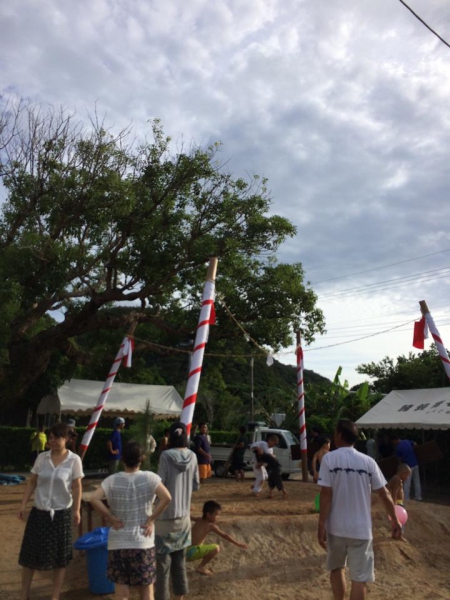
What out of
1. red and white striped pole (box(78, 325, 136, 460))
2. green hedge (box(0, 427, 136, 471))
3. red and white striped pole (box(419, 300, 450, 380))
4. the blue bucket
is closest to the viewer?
the blue bucket

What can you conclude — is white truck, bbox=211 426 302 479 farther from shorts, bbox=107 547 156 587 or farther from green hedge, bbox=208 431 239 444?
shorts, bbox=107 547 156 587

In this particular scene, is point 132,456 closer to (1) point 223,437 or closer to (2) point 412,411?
(2) point 412,411

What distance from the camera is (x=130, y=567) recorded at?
4.59 metres

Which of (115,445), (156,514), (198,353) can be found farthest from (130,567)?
(115,445)

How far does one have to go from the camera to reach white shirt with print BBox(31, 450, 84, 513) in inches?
215

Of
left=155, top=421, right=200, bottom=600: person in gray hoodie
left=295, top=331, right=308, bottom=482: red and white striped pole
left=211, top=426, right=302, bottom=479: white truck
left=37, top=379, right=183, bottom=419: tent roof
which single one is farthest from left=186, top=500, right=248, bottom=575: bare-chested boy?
left=37, top=379, right=183, bottom=419: tent roof

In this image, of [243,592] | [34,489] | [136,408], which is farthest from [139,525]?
[136,408]

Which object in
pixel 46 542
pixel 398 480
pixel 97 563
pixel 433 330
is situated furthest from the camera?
pixel 433 330

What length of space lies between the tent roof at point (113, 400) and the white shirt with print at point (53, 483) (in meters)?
16.6

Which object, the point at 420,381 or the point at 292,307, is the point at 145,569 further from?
the point at 420,381

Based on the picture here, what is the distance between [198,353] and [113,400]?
50.3 ft

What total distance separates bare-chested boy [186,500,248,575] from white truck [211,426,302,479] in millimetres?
13768

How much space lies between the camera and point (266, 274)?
1856 centimetres

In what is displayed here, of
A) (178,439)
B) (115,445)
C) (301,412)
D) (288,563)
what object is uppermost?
(301,412)
